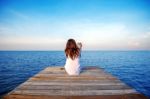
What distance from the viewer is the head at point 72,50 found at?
A: 7070mm

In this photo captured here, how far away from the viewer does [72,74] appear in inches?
273

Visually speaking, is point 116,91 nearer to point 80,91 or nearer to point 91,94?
point 91,94

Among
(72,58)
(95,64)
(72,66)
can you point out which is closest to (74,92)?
(72,66)

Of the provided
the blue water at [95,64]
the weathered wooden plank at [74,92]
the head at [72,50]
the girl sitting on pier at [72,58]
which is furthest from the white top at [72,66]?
the blue water at [95,64]

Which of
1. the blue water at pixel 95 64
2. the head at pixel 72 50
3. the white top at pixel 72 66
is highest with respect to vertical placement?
the head at pixel 72 50

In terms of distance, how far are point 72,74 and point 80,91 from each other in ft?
8.63

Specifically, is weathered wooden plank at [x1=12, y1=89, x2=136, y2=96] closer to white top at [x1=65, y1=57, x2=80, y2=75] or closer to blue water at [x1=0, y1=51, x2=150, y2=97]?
white top at [x1=65, y1=57, x2=80, y2=75]

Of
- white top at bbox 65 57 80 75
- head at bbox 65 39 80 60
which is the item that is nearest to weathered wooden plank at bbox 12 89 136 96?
white top at bbox 65 57 80 75

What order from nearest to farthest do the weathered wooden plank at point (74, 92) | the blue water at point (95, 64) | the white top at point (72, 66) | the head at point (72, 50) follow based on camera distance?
1. the weathered wooden plank at point (74, 92)
2. the white top at point (72, 66)
3. the head at point (72, 50)
4. the blue water at point (95, 64)

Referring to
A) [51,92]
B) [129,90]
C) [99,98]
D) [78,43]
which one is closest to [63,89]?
[51,92]

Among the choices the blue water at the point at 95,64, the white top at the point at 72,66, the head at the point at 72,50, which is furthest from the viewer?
the blue water at the point at 95,64

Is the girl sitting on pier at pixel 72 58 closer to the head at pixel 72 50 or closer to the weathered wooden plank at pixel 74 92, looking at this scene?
the head at pixel 72 50

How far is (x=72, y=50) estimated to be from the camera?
7059 mm

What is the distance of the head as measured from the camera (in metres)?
7.07
